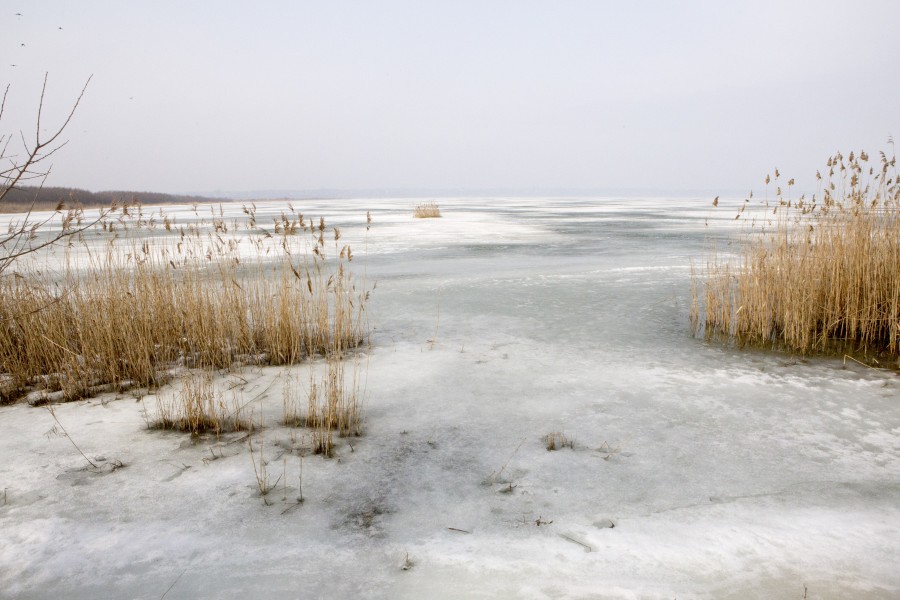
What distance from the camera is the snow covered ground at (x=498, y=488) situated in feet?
6.46

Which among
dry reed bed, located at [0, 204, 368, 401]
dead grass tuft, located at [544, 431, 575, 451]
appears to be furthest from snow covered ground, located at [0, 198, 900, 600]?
dry reed bed, located at [0, 204, 368, 401]

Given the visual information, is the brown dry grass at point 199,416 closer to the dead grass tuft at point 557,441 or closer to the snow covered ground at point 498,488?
the snow covered ground at point 498,488

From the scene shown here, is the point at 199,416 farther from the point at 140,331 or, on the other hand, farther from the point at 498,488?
the point at 498,488

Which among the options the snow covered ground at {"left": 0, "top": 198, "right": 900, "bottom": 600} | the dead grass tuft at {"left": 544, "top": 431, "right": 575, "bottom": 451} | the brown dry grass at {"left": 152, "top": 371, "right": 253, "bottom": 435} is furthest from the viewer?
the brown dry grass at {"left": 152, "top": 371, "right": 253, "bottom": 435}

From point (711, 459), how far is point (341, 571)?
188 centimetres

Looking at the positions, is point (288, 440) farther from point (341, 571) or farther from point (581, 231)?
point (581, 231)

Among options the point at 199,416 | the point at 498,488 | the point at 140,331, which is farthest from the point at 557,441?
the point at 140,331

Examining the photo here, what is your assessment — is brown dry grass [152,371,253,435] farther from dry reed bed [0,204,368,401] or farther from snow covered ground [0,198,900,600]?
dry reed bed [0,204,368,401]

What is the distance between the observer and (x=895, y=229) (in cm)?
468

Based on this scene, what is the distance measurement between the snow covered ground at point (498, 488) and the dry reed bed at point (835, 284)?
516 mm

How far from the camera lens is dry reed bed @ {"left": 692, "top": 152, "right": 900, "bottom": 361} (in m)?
4.58

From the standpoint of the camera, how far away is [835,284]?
4734 millimetres

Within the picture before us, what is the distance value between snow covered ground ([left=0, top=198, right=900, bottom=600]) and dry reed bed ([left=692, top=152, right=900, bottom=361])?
516 mm

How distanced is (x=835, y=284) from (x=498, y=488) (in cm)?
385
